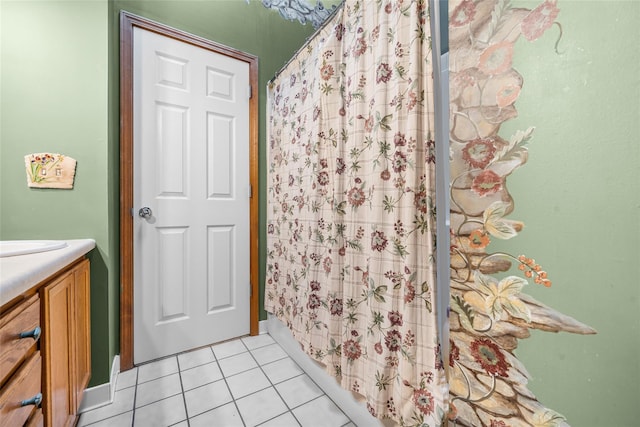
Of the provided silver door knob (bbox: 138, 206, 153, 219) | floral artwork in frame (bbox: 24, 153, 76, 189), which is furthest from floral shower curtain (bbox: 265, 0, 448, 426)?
floral artwork in frame (bbox: 24, 153, 76, 189)

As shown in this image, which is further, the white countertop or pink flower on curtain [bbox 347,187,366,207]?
pink flower on curtain [bbox 347,187,366,207]

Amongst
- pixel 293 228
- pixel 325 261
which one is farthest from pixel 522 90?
pixel 293 228

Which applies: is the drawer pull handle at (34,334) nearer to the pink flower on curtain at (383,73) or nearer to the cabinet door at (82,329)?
the cabinet door at (82,329)

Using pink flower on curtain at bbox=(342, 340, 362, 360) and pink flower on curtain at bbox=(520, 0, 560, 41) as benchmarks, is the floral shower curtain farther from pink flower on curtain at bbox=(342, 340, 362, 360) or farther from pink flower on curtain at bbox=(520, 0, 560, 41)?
pink flower on curtain at bbox=(520, 0, 560, 41)

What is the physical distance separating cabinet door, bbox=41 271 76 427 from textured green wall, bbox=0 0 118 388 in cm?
33

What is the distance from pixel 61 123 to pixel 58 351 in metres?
1.02

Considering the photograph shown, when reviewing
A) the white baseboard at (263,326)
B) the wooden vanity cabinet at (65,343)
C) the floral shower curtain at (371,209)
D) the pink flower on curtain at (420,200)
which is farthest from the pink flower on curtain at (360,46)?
the white baseboard at (263,326)

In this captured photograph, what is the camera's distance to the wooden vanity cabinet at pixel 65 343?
0.80 m

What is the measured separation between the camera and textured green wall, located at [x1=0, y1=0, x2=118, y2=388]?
117 centimetres

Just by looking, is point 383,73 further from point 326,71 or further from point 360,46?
point 326,71

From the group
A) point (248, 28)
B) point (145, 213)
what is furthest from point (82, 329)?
point (248, 28)

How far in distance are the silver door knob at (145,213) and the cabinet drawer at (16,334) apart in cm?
97

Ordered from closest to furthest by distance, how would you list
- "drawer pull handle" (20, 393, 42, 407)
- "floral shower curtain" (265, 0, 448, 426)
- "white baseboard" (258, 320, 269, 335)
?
"drawer pull handle" (20, 393, 42, 407) < "floral shower curtain" (265, 0, 448, 426) < "white baseboard" (258, 320, 269, 335)

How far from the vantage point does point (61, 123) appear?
124 cm
